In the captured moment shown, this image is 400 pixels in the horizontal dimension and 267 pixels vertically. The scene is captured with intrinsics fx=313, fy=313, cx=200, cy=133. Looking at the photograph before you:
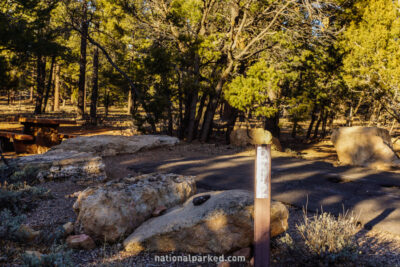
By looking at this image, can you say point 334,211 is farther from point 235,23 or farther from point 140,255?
Answer: point 235,23

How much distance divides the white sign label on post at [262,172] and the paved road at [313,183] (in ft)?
6.01

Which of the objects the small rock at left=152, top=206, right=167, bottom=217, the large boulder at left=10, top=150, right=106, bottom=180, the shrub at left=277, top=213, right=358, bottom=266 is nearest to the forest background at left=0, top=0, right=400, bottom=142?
the large boulder at left=10, top=150, right=106, bottom=180

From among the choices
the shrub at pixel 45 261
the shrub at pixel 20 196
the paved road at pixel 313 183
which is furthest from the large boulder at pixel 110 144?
the shrub at pixel 45 261

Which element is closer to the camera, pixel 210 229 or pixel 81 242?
pixel 210 229

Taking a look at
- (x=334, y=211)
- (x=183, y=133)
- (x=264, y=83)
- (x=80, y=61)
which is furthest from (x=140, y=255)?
(x=80, y=61)

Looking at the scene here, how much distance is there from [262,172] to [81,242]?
92.2 inches

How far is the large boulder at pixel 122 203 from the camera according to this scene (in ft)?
12.9

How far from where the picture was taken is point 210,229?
350cm

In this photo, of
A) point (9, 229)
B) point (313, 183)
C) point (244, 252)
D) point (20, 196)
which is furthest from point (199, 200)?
point (313, 183)

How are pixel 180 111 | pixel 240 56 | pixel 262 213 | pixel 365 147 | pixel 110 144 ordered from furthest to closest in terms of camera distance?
pixel 180 111 < pixel 240 56 < pixel 110 144 < pixel 365 147 < pixel 262 213

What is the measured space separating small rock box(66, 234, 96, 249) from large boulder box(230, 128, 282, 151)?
9513 millimetres

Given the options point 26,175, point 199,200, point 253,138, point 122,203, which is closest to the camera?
point 199,200

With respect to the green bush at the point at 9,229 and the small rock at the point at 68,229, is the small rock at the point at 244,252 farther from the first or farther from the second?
the green bush at the point at 9,229

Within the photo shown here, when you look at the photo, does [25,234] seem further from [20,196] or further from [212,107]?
[212,107]
